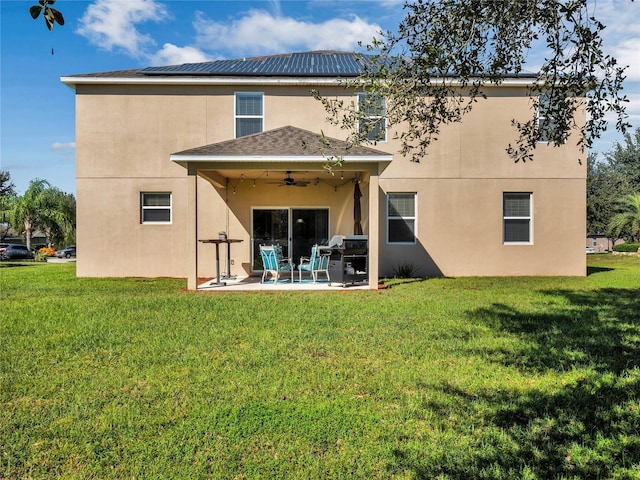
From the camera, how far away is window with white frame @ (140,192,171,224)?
1424cm

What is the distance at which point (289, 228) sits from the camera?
14805 millimetres

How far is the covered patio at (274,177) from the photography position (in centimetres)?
1067

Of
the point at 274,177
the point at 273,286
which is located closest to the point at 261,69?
the point at 274,177

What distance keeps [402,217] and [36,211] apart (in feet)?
140

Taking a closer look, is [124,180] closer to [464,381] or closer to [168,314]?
[168,314]

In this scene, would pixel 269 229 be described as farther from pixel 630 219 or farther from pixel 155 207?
pixel 630 219

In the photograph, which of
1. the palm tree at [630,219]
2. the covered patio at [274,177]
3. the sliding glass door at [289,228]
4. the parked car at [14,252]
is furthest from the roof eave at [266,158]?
the parked car at [14,252]

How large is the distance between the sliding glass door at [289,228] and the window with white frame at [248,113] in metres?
2.73

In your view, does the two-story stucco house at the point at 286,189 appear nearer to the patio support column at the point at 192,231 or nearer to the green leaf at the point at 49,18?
the patio support column at the point at 192,231

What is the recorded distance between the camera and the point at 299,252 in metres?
15.0

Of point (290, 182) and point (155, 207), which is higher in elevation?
point (290, 182)

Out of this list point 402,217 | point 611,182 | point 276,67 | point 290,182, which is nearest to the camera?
point 290,182

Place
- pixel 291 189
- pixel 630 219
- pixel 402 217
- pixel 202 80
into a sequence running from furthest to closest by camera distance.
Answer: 1. pixel 630 219
2. pixel 291 189
3. pixel 402 217
4. pixel 202 80

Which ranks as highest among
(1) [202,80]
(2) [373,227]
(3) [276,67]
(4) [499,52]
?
(3) [276,67]
